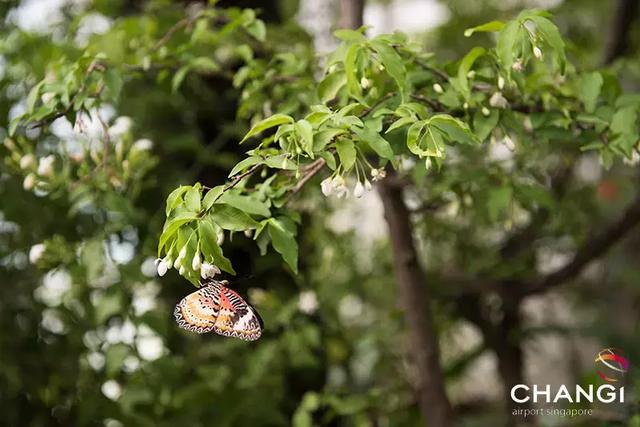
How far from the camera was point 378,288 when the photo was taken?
2.18m

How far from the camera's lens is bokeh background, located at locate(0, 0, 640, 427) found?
145 cm

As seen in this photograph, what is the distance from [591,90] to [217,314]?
1.95 ft

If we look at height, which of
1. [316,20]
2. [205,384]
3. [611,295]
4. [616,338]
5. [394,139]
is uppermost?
[394,139]

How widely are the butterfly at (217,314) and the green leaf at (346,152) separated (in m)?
0.19

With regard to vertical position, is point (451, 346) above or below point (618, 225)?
below

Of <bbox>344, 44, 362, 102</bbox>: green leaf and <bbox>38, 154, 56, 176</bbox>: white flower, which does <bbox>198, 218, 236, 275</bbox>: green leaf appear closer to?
<bbox>344, 44, 362, 102</bbox>: green leaf

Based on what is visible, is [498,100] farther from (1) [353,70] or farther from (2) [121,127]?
(2) [121,127]

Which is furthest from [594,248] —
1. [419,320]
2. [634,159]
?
[634,159]

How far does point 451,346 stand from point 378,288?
1.43 feet

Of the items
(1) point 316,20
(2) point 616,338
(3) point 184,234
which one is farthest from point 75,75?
(2) point 616,338

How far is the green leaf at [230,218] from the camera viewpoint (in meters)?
0.86

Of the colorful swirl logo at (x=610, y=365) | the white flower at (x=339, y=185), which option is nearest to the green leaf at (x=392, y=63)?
the white flower at (x=339, y=185)

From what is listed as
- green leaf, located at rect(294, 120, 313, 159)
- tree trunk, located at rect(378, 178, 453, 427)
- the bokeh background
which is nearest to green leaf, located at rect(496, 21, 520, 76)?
green leaf, located at rect(294, 120, 313, 159)

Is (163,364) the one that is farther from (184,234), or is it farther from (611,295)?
(611,295)
